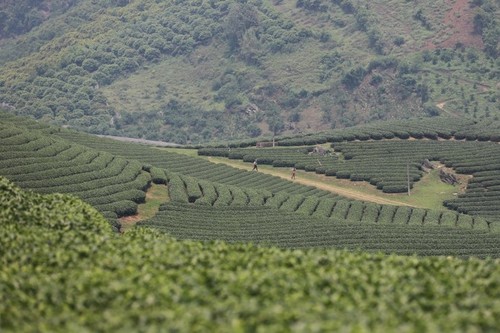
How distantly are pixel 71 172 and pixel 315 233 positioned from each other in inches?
818

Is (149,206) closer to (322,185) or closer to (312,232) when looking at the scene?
(312,232)

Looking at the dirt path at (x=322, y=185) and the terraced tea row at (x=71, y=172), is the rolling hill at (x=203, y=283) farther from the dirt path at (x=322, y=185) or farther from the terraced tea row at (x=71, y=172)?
the dirt path at (x=322, y=185)

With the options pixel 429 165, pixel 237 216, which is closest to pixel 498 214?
pixel 429 165

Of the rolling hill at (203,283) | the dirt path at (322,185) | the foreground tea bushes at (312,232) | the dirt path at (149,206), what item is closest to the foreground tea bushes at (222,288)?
the rolling hill at (203,283)

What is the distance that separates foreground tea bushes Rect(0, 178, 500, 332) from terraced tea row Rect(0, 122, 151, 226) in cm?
3640

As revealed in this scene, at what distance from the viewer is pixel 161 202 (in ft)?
286

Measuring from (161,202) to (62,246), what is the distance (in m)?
49.3

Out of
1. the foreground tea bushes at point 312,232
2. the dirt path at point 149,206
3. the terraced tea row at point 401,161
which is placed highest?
the dirt path at point 149,206

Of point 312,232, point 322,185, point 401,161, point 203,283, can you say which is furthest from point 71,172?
point 401,161

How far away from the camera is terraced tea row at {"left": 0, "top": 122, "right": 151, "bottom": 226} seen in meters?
77.7

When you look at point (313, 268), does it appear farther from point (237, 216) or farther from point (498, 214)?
point (498, 214)

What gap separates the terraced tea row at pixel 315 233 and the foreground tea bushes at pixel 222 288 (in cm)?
3360

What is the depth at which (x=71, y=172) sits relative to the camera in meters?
83.0

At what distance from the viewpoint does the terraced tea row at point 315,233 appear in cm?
7306
